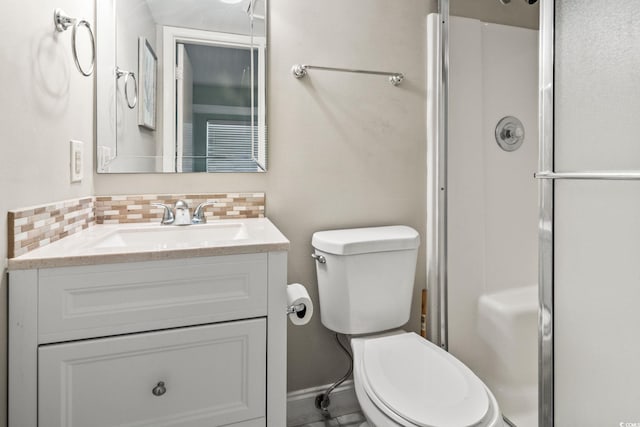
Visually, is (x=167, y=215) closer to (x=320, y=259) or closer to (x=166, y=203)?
(x=166, y=203)

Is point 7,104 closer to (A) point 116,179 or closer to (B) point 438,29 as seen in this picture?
(A) point 116,179

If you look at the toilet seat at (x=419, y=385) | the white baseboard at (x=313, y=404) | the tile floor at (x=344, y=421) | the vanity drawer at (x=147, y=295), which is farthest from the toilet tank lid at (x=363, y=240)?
the tile floor at (x=344, y=421)

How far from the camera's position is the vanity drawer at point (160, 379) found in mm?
845

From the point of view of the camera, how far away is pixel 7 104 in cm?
80

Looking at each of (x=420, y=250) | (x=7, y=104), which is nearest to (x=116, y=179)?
(x=7, y=104)

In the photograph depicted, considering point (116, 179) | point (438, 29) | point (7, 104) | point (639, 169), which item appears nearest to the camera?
point (7, 104)

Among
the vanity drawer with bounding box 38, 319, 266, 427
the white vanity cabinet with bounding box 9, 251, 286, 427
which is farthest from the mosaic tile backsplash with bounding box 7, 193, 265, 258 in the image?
the vanity drawer with bounding box 38, 319, 266, 427

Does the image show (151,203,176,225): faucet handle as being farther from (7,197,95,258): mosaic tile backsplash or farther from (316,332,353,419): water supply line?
(316,332,353,419): water supply line

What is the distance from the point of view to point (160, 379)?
3.01 ft

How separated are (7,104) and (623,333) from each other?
159cm

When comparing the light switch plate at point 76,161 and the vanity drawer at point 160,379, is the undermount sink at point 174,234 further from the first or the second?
the vanity drawer at point 160,379

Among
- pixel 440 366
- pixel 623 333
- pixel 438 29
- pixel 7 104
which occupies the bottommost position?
pixel 440 366

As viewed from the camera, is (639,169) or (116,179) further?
(116,179)

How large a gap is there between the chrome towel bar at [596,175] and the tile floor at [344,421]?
1228mm
